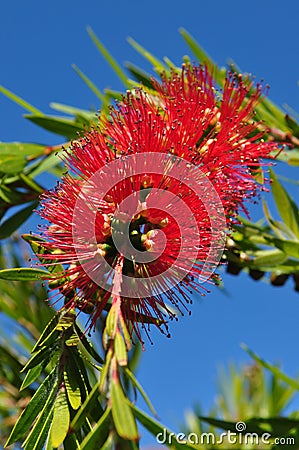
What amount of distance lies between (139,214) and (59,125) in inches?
21.5

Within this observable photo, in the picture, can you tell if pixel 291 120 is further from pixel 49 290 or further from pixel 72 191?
pixel 49 290

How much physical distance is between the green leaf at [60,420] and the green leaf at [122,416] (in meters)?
0.16

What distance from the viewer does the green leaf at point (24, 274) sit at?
976 mm

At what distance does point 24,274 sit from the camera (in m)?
0.99

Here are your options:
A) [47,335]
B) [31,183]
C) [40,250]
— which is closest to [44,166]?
[31,183]

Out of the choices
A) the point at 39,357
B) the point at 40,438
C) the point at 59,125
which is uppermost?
the point at 59,125

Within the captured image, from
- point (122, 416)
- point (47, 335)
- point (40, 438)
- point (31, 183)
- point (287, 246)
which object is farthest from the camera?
point (31, 183)

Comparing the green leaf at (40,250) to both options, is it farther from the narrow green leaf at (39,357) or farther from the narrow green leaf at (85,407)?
the narrow green leaf at (85,407)

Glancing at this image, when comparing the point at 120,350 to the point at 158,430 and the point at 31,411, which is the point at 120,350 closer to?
the point at 158,430

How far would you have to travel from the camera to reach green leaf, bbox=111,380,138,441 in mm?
640

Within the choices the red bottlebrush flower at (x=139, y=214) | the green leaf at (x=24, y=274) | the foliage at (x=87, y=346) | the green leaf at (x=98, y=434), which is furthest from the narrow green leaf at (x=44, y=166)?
the green leaf at (x=98, y=434)

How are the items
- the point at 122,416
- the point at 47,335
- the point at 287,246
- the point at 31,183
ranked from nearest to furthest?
the point at 122,416 < the point at 47,335 < the point at 287,246 < the point at 31,183

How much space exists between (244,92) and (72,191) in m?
0.46

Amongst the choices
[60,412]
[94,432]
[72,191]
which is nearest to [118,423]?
[94,432]
